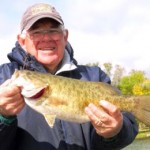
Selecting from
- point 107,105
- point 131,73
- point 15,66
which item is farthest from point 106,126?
point 131,73

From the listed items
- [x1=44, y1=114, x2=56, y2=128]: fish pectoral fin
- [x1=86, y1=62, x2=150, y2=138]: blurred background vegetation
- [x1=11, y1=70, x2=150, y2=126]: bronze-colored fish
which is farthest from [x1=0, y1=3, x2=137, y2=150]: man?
[x1=86, y1=62, x2=150, y2=138]: blurred background vegetation

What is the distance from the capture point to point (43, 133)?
221 inches

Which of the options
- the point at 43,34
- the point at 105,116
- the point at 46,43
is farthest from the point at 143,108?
the point at 43,34

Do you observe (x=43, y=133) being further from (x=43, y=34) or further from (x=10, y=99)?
(x=43, y=34)

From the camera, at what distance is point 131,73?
102 m

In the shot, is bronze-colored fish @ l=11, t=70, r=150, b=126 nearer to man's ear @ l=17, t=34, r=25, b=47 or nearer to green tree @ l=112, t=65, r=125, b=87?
man's ear @ l=17, t=34, r=25, b=47

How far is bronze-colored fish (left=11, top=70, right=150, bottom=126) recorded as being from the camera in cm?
516

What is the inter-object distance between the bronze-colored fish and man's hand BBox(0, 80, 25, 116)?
10cm

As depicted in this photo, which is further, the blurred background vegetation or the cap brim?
the blurred background vegetation

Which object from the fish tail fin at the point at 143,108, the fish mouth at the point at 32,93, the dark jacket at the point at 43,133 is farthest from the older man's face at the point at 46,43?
the fish tail fin at the point at 143,108

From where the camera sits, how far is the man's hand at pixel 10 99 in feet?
16.3

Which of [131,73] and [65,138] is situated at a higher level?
[65,138]

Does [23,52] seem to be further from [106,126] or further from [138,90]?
[138,90]

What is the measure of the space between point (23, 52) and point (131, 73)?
9705cm
